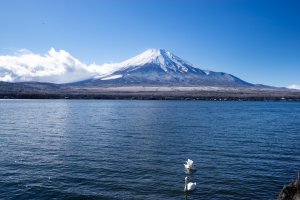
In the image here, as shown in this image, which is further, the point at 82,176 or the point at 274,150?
the point at 274,150

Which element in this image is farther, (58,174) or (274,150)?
(274,150)

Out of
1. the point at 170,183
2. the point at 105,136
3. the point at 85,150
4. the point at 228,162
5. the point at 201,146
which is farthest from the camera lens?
the point at 105,136

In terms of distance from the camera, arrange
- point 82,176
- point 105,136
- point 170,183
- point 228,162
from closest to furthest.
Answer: point 170,183 → point 82,176 → point 228,162 → point 105,136

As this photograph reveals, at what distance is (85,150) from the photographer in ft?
113

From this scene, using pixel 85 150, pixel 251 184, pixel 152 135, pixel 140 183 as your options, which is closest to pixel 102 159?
pixel 85 150

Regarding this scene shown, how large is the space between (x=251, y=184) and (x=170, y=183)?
5.35 metres

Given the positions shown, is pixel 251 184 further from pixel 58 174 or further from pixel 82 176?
pixel 58 174

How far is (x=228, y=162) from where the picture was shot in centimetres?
2927

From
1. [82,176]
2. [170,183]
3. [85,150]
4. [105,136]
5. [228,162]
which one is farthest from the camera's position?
[105,136]

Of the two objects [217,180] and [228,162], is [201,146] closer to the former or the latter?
[228,162]

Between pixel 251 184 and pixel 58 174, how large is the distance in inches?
527

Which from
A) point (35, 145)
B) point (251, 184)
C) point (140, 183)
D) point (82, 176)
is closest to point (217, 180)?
point (251, 184)

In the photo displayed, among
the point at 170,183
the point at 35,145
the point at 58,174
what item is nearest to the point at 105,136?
the point at 35,145

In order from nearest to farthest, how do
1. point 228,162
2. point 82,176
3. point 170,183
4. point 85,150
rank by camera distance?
point 170,183, point 82,176, point 228,162, point 85,150
